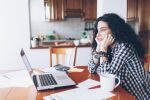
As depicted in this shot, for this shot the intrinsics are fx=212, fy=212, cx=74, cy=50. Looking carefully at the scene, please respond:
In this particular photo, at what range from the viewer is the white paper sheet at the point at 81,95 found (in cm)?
114

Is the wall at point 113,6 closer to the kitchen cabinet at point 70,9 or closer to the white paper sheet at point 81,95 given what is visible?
the white paper sheet at point 81,95

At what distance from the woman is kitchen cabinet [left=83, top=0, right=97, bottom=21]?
9.34 ft

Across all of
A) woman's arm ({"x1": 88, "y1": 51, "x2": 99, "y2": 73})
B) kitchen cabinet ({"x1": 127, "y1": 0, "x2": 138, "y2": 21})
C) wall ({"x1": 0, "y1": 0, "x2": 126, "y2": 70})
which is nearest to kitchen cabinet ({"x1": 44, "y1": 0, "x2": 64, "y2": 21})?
wall ({"x1": 0, "y1": 0, "x2": 126, "y2": 70})

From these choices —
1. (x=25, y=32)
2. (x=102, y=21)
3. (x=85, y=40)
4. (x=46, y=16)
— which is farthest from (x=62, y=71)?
(x=46, y=16)

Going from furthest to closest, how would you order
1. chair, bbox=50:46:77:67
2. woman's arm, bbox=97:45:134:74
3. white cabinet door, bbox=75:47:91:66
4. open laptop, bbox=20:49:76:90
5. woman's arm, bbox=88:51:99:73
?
1. white cabinet door, bbox=75:47:91:66
2. chair, bbox=50:46:77:67
3. woman's arm, bbox=88:51:99:73
4. woman's arm, bbox=97:45:134:74
5. open laptop, bbox=20:49:76:90

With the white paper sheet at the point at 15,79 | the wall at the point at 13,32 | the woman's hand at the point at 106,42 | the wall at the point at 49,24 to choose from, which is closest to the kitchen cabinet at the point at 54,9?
the wall at the point at 49,24

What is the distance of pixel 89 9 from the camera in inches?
179

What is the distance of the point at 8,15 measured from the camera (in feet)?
10.7

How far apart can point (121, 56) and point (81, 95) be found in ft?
1.55

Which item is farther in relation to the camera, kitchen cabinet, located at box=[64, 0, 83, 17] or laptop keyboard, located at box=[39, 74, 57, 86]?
kitchen cabinet, located at box=[64, 0, 83, 17]

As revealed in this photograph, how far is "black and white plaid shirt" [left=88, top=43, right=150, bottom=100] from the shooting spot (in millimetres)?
1474

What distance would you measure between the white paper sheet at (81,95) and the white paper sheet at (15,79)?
1.31 feet

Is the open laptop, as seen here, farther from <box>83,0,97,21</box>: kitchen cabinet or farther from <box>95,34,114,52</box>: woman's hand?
<box>83,0,97,21</box>: kitchen cabinet

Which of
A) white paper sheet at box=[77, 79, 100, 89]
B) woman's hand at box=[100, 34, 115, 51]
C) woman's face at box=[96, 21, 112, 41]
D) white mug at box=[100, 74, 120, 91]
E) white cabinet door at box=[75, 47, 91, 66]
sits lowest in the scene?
white cabinet door at box=[75, 47, 91, 66]
